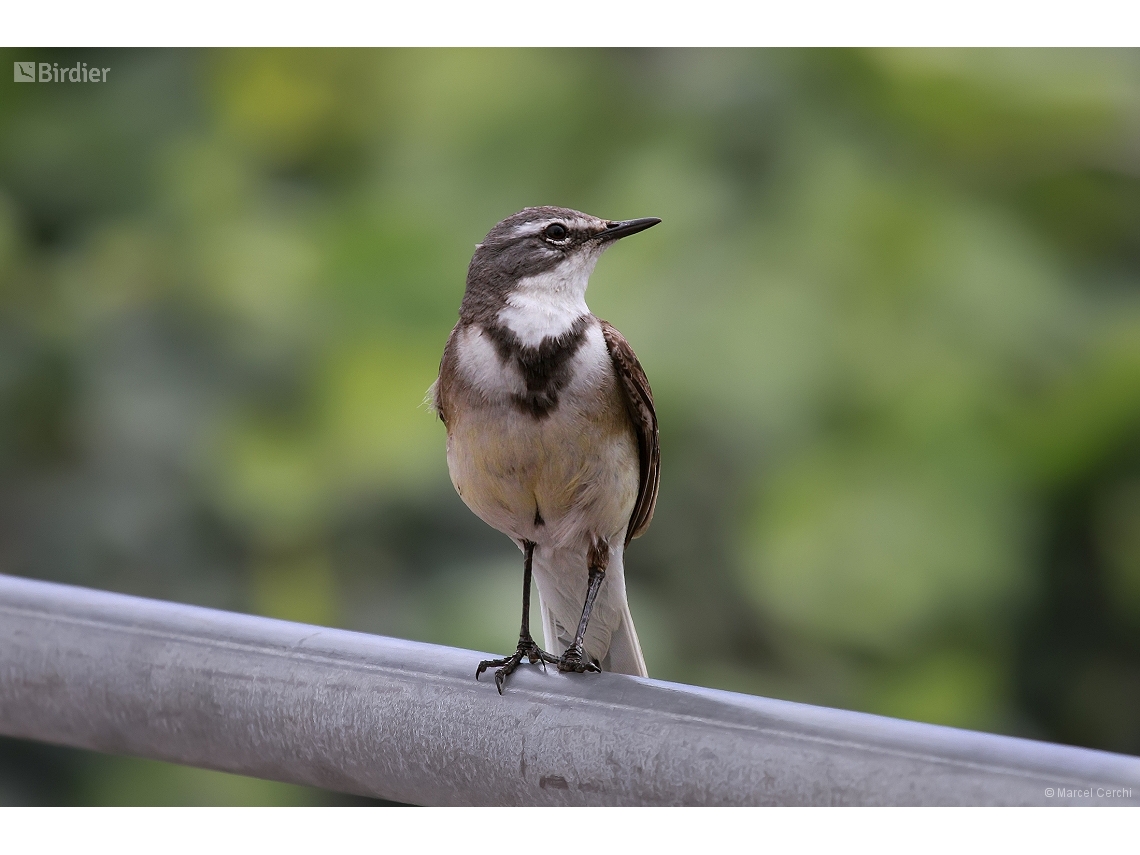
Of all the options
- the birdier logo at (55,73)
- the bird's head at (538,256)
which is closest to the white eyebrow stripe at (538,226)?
the bird's head at (538,256)

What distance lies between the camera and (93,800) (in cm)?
284

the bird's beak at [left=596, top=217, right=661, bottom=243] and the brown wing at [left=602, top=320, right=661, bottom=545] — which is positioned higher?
the bird's beak at [left=596, top=217, right=661, bottom=243]

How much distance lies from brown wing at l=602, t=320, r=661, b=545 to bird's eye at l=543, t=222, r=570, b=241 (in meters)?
0.13

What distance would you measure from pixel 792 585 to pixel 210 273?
159 cm

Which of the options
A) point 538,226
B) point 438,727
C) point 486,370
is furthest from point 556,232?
point 438,727

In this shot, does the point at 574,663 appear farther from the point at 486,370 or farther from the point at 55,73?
the point at 55,73

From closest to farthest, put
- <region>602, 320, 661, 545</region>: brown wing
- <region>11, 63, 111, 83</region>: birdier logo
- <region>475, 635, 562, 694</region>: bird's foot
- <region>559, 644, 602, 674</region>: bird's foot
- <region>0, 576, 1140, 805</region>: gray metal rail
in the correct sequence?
<region>0, 576, 1140, 805</region>: gray metal rail < <region>475, 635, 562, 694</region>: bird's foot < <region>559, 644, 602, 674</region>: bird's foot < <region>602, 320, 661, 545</region>: brown wing < <region>11, 63, 111, 83</region>: birdier logo

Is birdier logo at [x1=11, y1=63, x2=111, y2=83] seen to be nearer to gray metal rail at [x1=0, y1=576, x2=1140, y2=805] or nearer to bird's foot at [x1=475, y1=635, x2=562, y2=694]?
gray metal rail at [x1=0, y1=576, x2=1140, y2=805]

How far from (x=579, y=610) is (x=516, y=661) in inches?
14.8

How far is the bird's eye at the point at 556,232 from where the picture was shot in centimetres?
159

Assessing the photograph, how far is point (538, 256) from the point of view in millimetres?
1575

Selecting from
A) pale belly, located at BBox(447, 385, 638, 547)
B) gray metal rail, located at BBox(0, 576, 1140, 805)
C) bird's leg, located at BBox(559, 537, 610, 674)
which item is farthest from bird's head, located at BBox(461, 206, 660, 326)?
gray metal rail, located at BBox(0, 576, 1140, 805)

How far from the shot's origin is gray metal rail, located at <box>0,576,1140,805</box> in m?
0.97

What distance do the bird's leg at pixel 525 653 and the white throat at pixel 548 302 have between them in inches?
13.8
